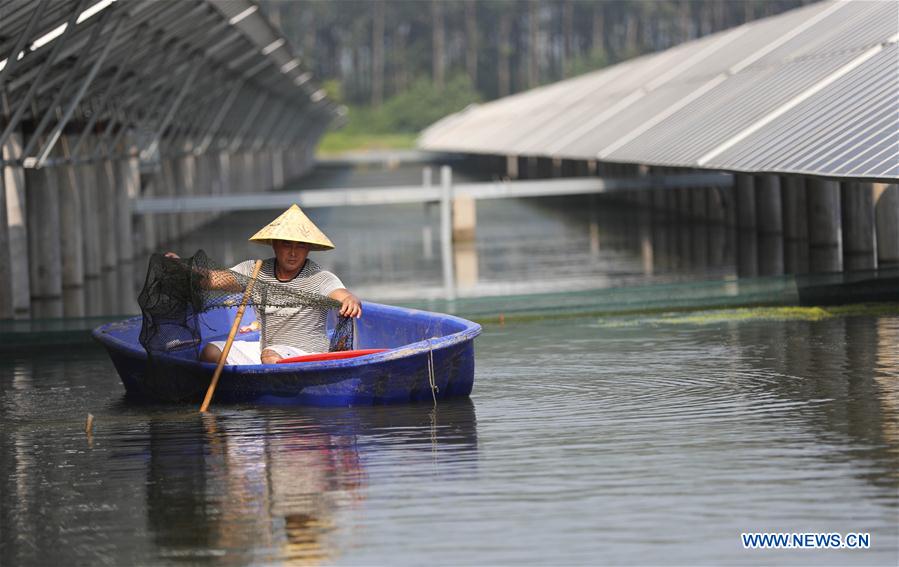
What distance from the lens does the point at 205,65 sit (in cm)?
3394

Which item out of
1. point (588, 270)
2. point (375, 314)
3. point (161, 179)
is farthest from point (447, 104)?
point (375, 314)

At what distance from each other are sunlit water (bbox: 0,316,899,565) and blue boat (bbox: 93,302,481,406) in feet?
0.46

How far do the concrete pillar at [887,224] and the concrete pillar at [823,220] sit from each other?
3376mm

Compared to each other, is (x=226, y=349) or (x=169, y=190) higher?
(x=169, y=190)

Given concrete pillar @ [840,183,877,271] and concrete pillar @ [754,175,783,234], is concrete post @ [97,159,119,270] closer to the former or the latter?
concrete pillar @ [754,175,783,234]

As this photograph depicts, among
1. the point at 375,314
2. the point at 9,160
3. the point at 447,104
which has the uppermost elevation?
the point at 447,104

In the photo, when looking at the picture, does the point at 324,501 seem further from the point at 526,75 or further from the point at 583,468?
the point at 526,75

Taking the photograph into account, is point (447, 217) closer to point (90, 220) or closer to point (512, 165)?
point (90, 220)

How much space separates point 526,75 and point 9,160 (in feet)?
434

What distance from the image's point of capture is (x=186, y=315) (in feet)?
45.1

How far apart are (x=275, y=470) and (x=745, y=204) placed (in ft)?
81.2

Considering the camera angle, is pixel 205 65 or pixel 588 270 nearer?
pixel 588 270

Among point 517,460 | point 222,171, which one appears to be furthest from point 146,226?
point 517,460

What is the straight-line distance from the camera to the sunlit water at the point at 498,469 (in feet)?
27.6
